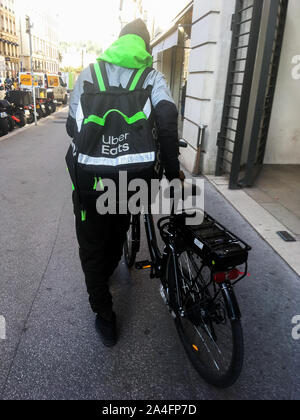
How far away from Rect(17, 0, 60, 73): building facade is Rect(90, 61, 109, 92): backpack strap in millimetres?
64315

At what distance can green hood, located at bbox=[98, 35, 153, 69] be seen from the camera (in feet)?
6.59

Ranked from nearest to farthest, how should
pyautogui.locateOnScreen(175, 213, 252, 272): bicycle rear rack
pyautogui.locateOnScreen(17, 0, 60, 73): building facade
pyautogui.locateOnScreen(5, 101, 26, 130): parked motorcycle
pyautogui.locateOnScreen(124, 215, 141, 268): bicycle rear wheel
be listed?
pyautogui.locateOnScreen(175, 213, 252, 272): bicycle rear rack < pyautogui.locateOnScreen(124, 215, 141, 268): bicycle rear wheel < pyautogui.locateOnScreen(5, 101, 26, 130): parked motorcycle < pyautogui.locateOnScreen(17, 0, 60, 73): building facade

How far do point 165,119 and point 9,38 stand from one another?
70.1 m

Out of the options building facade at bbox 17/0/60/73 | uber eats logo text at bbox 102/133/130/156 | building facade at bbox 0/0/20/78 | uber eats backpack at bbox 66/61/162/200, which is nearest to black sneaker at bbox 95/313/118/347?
uber eats backpack at bbox 66/61/162/200

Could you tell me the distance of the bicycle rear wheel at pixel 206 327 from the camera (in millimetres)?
1893

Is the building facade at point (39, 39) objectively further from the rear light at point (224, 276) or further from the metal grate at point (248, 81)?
the rear light at point (224, 276)

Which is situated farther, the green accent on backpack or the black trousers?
the black trousers

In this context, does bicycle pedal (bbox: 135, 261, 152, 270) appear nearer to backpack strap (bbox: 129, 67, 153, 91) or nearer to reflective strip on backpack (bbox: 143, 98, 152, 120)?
reflective strip on backpack (bbox: 143, 98, 152, 120)

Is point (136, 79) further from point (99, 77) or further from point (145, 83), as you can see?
point (99, 77)

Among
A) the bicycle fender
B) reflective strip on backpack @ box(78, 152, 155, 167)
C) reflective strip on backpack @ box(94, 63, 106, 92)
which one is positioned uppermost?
reflective strip on backpack @ box(94, 63, 106, 92)

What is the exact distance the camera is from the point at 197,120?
720 centimetres

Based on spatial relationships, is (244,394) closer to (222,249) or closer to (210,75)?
(222,249)

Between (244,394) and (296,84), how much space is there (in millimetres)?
6769

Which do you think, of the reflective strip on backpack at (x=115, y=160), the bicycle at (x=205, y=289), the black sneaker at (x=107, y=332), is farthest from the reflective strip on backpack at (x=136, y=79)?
the black sneaker at (x=107, y=332)
